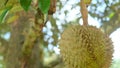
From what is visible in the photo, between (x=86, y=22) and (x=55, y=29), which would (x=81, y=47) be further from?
(x=55, y=29)

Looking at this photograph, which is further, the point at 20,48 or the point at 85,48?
the point at 20,48

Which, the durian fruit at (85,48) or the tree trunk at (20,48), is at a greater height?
the tree trunk at (20,48)

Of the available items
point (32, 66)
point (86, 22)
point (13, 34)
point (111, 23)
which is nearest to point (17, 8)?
point (86, 22)

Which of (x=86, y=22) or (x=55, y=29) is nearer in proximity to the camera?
(x=86, y=22)

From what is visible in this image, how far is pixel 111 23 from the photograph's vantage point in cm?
271

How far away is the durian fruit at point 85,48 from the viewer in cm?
137

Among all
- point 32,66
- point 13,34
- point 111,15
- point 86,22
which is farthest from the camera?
point 111,15

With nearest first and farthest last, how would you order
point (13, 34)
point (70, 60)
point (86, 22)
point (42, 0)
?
point (42, 0)
point (70, 60)
point (86, 22)
point (13, 34)

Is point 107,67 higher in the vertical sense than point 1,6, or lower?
lower

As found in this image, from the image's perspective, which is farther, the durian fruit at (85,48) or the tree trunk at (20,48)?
the tree trunk at (20,48)

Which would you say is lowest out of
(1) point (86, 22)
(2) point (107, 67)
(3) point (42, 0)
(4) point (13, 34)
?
(2) point (107, 67)

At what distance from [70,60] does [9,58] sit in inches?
47.8

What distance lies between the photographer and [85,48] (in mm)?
1384

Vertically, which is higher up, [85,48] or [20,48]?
[20,48]
